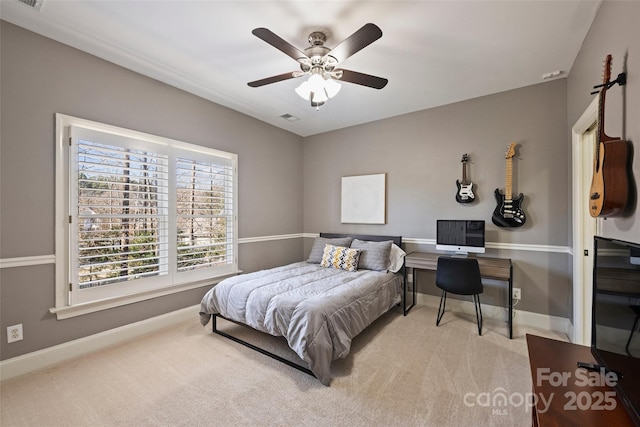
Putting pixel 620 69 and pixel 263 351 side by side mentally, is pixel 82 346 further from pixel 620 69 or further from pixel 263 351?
pixel 620 69

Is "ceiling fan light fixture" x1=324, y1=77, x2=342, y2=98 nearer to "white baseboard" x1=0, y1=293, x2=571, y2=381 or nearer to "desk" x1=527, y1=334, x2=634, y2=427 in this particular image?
"desk" x1=527, y1=334, x2=634, y2=427

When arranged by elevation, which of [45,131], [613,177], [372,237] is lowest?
[372,237]

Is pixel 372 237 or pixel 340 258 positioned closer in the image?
pixel 340 258

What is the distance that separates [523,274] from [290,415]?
9.81 feet

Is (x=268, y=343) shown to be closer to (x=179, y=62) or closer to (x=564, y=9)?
(x=179, y=62)

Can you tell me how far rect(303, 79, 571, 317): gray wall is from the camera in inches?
116

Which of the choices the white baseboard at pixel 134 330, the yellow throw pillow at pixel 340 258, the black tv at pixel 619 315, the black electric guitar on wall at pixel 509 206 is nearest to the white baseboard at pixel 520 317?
the white baseboard at pixel 134 330

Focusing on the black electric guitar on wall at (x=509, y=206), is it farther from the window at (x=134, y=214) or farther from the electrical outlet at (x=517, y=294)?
the window at (x=134, y=214)

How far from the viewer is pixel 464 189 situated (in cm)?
337

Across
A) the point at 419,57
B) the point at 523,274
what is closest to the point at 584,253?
the point at 523,274

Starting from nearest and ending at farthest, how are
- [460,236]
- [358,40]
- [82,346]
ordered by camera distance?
[358,40], [82,346], [460,236]

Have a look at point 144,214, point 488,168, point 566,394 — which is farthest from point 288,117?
point 566,394

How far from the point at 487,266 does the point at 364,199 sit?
6.35 ft

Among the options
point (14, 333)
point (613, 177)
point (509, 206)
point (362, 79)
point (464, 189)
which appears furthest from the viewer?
point (464, 189)
